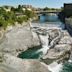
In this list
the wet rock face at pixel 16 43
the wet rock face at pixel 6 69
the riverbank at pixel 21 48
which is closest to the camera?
the wet rock face at pixel 6 69

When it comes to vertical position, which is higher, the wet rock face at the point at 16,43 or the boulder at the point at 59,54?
the boulder at the point at 59,54

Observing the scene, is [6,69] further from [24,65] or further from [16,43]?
[16,43]

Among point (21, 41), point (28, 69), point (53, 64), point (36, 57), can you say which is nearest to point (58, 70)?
point (53, 64)

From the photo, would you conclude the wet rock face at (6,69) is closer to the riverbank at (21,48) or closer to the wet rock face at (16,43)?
the riverbank at (21,48)

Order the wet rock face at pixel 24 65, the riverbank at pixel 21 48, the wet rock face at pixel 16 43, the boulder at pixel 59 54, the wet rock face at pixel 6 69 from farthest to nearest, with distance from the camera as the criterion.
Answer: the wet rock face at pixel 16 43 → the boulder at pixel 59 54 → the riverbank at pixel 21 48 → the wet rock face at pixel 24 65 → the wet rock face at pixel 6 69

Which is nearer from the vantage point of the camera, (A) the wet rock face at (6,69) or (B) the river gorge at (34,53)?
(A) the wet rock face at (6,69)

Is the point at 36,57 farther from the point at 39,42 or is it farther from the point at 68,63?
the point at 39,42

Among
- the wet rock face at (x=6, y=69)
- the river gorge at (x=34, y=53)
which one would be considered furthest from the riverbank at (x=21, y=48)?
the wet rock face at (x=6, y=69)

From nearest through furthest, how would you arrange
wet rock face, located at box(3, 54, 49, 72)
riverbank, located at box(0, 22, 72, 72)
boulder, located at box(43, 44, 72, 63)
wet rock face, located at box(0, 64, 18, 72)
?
wet rock face, located at box(0, 64, 18, 72), wet rock face, located at box(3, 54, 49, 72), riverbank, located at box(0, 22, 72, 72), boulder, located at box(43, 44, 72, 63)

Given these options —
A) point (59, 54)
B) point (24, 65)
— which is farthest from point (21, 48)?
point (24, 65)

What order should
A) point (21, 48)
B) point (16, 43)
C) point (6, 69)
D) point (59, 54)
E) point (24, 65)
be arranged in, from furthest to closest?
1. point (16, 43)
2. point (21, 48)
3. point (59, 54)
4. point (24, 65)
5. point (6, 69)

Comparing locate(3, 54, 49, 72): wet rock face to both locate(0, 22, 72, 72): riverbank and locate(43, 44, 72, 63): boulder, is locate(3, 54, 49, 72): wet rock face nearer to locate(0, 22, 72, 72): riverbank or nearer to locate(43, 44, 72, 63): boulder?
locate(0, 22, 72, 72): riverbank

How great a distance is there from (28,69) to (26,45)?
17.8m

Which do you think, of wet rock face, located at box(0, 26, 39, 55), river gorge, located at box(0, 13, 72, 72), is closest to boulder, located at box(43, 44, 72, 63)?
river gorge, located at box(0, 13, 72, 72)
